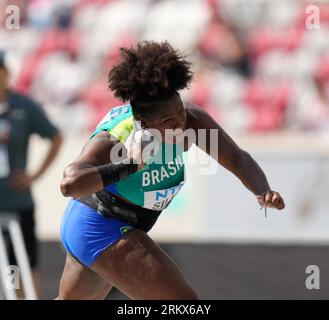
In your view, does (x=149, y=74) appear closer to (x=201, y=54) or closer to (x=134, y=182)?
(x=134, y=182)

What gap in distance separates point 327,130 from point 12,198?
362 cm

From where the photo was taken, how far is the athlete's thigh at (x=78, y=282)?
4129mm

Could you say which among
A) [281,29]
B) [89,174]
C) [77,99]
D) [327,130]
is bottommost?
[89,174]

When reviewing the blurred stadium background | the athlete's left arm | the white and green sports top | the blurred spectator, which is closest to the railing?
the blurred spectator

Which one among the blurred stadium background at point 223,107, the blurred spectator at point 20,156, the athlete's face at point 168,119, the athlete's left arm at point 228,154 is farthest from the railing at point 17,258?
the athlete's face at point 168,119

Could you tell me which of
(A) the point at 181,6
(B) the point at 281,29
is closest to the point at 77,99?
(A) the point at 181,6

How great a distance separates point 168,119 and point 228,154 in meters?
0.60

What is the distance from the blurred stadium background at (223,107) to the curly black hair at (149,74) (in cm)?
318

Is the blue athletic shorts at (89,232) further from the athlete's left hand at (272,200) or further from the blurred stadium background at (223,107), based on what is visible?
the blurred stadium background at (223,107)

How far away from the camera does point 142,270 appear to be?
389cm

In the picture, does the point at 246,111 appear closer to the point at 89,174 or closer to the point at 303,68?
the point at 303,68

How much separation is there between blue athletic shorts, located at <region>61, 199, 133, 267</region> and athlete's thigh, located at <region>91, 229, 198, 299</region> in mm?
42

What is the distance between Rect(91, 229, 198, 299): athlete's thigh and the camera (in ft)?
12.7

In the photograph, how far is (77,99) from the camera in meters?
10.2
